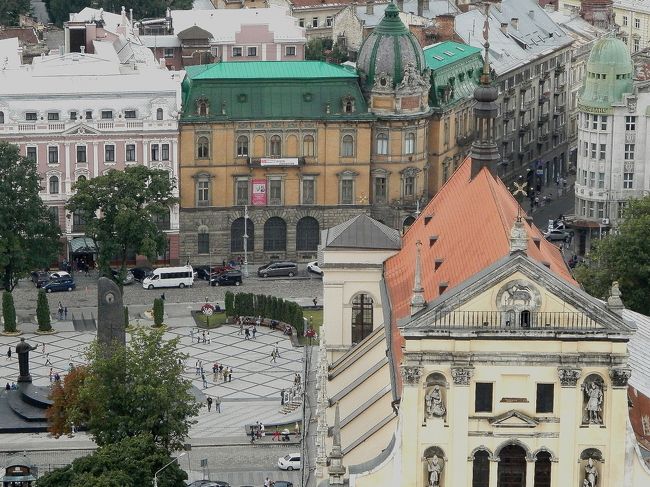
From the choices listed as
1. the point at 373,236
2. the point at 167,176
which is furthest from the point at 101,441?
the point at 167,176

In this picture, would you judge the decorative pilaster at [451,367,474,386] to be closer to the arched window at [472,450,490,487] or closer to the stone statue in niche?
the arched window at [472,450,490,487]

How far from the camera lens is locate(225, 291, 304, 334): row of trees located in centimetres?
18912

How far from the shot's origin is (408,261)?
492 ft

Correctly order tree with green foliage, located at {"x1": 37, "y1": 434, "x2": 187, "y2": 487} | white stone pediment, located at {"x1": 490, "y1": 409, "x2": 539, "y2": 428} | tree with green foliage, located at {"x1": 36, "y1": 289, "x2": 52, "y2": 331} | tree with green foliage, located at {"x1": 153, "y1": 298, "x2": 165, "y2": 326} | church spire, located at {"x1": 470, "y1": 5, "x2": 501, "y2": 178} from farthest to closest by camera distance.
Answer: tree with green foliage, located at {"x1": 153, "y1": 298, "x2": 165, "y2": 326} < tree with green foliage, located at {"x1": 36, "y1": 289, "x2": 52, "y2": 331} < church spire, located at {"x1": 470, "y1": 5, "x2": 501, "y2": 178} < tree with green foliage, located at {"x1": 37, "y1": 434, "x2": 187, "y2": 487} < white stone pediment, located at {"x1": 490, "y1": 409, "x2": 539, "y2": 428}

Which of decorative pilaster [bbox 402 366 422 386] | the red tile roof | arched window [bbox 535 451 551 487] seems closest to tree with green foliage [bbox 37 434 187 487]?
the red tile roof

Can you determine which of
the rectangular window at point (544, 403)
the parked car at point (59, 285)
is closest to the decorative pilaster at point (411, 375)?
the rectangular window at point (544, 403)

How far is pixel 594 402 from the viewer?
124m

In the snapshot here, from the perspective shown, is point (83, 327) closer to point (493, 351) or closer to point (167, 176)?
point (167, 176)

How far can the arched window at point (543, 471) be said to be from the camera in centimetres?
12450

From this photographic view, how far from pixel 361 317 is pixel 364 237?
5.36 m

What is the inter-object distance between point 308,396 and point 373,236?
11660 millimetres

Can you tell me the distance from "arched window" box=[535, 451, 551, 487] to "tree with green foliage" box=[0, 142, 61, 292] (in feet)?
248

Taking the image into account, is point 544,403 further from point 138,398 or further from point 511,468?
point 138,398

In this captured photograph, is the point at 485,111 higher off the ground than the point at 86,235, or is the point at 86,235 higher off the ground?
the point at 485,111
